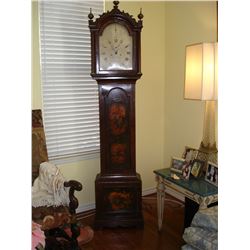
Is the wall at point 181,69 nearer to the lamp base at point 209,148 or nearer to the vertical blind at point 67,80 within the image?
the lamp base at point 209,148

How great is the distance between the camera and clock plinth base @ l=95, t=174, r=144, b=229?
8.75ft

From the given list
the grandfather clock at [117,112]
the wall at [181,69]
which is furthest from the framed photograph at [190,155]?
the wall at [181,69]

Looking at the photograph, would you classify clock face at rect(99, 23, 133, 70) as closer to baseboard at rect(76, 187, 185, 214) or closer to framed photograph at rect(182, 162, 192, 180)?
Result: framed photograph at rect(182, 162, 192, 180)

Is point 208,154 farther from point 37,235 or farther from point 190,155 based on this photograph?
point 37,235

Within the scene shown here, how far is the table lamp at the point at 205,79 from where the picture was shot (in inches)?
85.0

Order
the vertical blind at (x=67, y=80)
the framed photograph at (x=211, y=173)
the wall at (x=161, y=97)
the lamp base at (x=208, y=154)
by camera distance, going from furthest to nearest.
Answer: the wall at (x=161, y=97), the vertical blind at (x=67, y=80), the lamp base at (x=208, y=154), the framed photograph at (x=211, y=173)

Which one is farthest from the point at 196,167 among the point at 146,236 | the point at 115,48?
the point at 115,48

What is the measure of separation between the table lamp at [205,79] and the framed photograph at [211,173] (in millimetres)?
129
